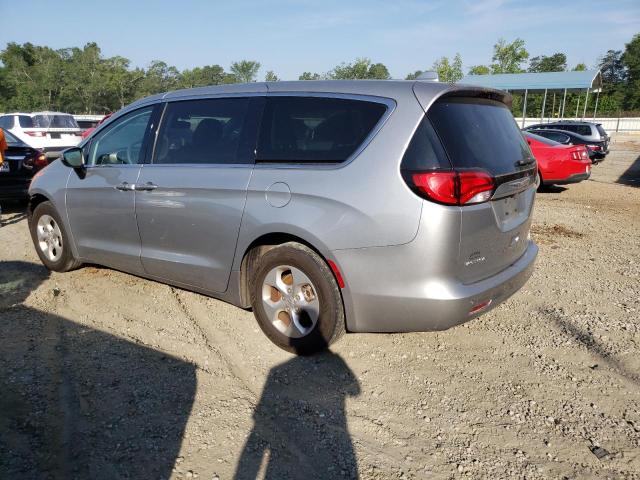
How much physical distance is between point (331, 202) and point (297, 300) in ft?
2.50

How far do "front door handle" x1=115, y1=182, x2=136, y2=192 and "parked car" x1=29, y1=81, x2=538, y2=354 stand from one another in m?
0.01

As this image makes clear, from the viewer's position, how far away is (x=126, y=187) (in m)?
4.37

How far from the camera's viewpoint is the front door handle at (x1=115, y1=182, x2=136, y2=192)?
4320 millimetres

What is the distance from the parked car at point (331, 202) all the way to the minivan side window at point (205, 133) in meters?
0.01

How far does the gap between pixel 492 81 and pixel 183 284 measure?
124 feet

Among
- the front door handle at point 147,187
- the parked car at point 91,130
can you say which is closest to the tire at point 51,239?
the parked car at point 91,130

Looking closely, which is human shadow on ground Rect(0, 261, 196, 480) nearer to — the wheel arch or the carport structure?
the wheel arch

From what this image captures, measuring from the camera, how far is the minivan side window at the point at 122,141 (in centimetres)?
449

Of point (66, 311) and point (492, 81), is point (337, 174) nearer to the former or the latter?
point (66, 311)

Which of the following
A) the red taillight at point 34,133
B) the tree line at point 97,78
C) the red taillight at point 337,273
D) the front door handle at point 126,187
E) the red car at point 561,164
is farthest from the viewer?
the tree line at point 97,78

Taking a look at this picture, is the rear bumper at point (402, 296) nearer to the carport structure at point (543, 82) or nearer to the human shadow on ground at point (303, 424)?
the human shadow on ground at point (303, 424)

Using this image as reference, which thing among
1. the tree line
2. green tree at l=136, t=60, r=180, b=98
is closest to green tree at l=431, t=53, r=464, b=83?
the tree line

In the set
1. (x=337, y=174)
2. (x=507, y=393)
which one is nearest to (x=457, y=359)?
(x=507, y=393)

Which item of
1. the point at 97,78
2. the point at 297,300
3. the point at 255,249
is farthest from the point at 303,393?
the point at 97,78
